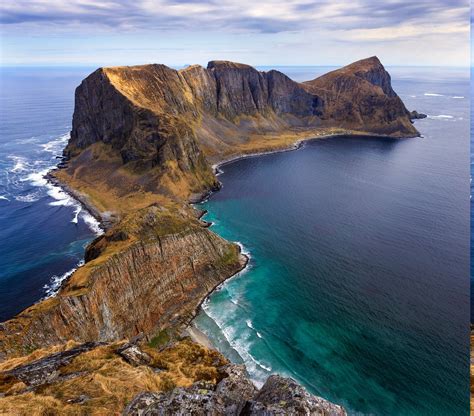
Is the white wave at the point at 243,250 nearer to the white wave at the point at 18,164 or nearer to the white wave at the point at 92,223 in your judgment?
the white wave at the point at 92,223

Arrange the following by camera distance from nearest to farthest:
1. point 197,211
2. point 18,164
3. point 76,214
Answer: point 76,214 < point 197,211 < point 18,164

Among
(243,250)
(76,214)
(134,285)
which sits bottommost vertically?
(243,250)

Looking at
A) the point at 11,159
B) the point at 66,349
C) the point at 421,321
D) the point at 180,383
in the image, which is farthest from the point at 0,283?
the point at 11,159

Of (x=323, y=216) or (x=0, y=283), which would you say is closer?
(x=0, y=283)

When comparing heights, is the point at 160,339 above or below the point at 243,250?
below

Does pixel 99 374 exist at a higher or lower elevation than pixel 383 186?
higher

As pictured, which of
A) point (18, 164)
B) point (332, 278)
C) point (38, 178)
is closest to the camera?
point (332, 278)

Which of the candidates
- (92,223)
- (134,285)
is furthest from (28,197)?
(134,285)

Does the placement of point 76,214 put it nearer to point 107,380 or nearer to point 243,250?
point 243,250

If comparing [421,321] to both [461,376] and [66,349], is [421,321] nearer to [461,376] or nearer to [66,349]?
[461,376]
